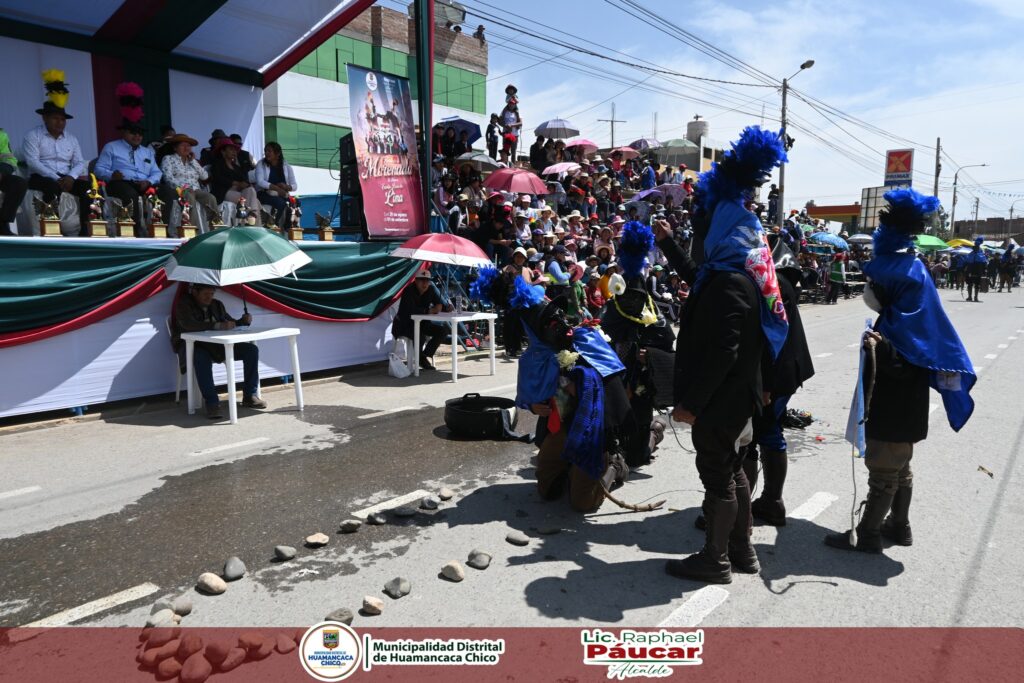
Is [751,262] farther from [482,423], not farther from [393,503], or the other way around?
[482,423]

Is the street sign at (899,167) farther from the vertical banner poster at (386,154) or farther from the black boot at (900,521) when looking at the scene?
the black boot at (900,521)

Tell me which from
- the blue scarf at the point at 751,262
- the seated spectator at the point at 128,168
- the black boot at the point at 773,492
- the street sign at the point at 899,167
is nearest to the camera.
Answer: the blue scarf at the point at 751,262

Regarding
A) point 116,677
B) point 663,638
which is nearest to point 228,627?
point 116,677

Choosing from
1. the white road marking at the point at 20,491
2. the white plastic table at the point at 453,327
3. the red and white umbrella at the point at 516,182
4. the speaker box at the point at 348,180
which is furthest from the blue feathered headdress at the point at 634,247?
the red and white umbrella at the point at 516,182

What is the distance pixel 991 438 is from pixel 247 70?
42.5ft

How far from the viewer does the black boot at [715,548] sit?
10.9ft

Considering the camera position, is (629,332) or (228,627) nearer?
(228,627)

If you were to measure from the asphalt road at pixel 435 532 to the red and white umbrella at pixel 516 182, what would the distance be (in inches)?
364

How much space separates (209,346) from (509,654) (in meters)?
5.41

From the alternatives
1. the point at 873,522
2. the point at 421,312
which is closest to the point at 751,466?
the point at 873,522

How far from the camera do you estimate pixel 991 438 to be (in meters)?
6.22

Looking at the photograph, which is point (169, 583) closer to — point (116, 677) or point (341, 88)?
point (116, 677)

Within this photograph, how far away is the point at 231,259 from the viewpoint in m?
6.52

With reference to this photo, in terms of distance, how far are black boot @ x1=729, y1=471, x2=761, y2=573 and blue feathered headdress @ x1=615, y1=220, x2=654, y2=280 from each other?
1999 millimetres
